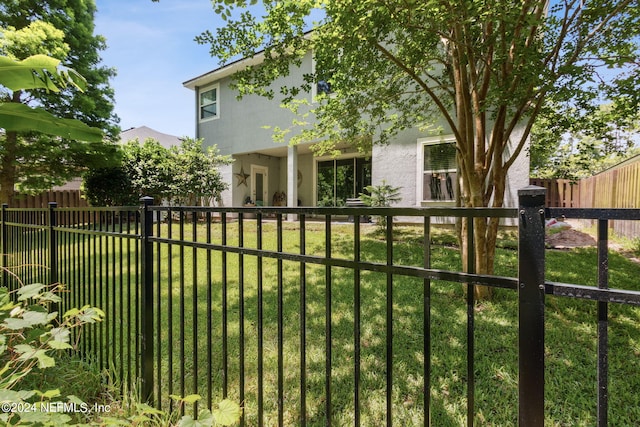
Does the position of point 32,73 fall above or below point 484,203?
above

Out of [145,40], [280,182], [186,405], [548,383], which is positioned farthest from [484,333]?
[280,182]

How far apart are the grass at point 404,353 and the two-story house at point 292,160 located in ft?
15.6

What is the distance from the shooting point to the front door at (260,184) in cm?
1369

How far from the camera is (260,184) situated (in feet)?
46.4

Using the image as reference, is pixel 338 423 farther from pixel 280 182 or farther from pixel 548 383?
pixel 280 182

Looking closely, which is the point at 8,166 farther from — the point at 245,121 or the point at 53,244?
the point at 53,244

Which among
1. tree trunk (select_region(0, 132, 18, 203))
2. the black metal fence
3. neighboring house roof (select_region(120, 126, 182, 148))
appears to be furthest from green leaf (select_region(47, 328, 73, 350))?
neighboring house roof (select_region(120, 126, 182, 148))

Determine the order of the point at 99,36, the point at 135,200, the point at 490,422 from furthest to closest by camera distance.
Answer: the point at 135,200
the point at 99,36
the point at 490,422

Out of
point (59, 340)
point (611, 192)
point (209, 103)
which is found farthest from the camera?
point (209, 103)

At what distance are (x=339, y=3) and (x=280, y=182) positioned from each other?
12106 mm

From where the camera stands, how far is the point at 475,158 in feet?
11.7

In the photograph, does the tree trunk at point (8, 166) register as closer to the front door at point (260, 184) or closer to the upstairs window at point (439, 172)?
the front door at point (260, 184)

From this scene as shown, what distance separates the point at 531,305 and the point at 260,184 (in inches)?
541

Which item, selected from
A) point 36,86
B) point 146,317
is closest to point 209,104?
Result: point 36,86
